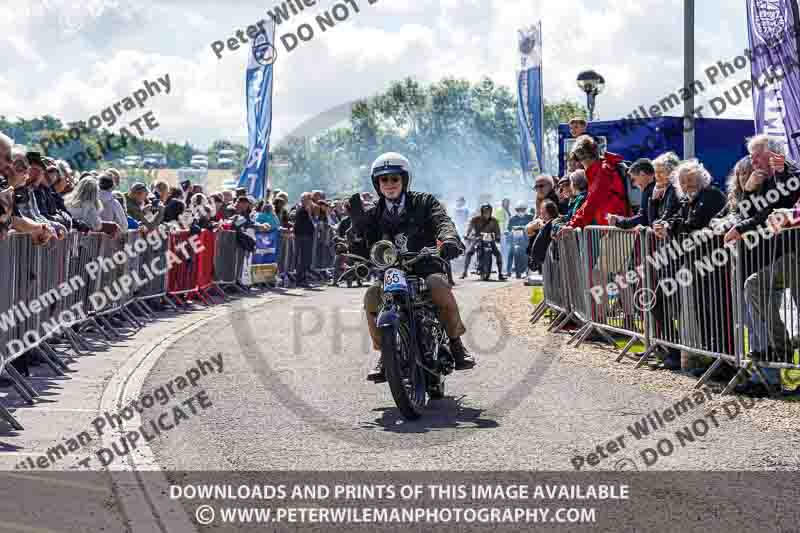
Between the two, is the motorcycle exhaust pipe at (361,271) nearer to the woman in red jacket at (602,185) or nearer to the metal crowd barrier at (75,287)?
the metal crowd barrier at (75,287)

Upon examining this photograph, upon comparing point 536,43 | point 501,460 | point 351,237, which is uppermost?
point 536,43

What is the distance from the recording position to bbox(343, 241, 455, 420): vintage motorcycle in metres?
8.74

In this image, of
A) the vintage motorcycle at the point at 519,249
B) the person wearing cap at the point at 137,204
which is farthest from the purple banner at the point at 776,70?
the vintage motorcycle at the point at 519,249

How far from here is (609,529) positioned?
223 inches

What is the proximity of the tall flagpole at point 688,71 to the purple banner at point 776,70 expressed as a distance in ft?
14.7

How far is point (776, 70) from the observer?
45.5 ft

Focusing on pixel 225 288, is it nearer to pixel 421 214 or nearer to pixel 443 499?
pixel 421 214

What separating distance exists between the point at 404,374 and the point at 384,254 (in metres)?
0.94

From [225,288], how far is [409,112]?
75.2 meters

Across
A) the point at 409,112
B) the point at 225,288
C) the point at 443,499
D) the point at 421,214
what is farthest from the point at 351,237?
the point at 409,112

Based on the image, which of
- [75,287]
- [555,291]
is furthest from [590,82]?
[75,287]

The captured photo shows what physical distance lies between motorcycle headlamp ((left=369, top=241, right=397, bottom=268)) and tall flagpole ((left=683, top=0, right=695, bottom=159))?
10599mm

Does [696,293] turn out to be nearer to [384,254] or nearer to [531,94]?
[384,254]

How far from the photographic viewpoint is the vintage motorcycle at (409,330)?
8.74m
